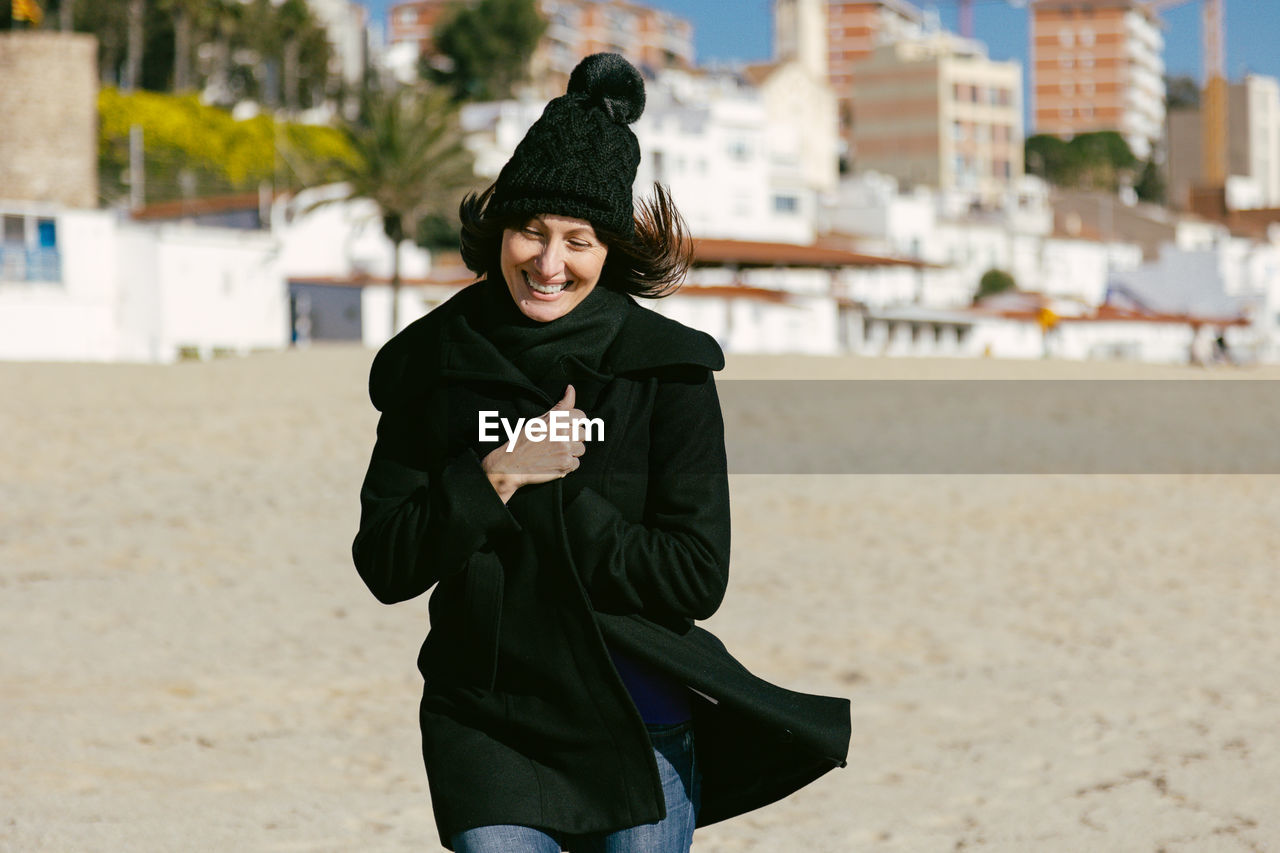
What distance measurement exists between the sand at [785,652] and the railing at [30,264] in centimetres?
2114

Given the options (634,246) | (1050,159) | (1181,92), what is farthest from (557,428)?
(1181,92)

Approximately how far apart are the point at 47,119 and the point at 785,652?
36786mm

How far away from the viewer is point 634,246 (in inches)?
96.1

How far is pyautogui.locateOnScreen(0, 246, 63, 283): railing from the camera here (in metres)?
38.4

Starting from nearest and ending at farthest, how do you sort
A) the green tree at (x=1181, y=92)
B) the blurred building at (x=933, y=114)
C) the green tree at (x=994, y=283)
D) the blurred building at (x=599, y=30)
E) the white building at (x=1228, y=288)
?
the white building at (x=1228, y=288) → the green tree at (x=994, y=283) → the blurred building at (x=933, y=114) → the blurred building at (x=599, y=30) → the green tree at (x=1181, y=92)

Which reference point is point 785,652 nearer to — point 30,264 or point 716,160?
point 30,264

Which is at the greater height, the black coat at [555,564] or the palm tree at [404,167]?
the palm tree at [404,167]

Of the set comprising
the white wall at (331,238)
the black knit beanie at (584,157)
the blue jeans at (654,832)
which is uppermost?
the white wall at (331,238)

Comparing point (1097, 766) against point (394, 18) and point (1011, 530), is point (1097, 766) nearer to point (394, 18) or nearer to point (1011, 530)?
point (1011, 530)

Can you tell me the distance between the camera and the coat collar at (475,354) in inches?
91.3

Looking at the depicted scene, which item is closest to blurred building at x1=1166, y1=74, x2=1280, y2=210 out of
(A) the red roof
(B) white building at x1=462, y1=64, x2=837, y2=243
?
(B) white building at x1=462, y1=64, x2=837, y2=243

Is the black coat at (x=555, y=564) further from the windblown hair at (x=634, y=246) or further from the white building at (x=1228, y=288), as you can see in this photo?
the white building at (x=1228, y=288)

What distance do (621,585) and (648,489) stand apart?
0.16 m

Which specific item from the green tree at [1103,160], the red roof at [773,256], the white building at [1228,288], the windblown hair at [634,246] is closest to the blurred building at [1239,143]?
the green tree at [1103,160]
